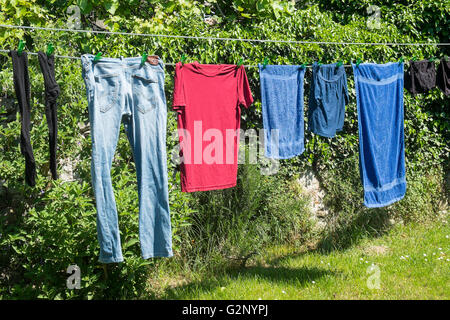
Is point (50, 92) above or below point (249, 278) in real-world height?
above

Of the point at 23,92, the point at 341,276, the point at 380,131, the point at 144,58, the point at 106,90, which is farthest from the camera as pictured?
the point at 341,276

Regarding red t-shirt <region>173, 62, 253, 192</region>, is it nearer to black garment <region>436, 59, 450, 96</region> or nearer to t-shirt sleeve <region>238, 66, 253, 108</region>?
t-shirt sleeve <region>238, 66, 253, 108</region>

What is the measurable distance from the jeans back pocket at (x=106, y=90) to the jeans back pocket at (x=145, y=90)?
0.49 ft

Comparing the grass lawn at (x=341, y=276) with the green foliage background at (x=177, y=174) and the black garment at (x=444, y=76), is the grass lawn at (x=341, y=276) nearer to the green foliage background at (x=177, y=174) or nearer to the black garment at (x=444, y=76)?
the green foliage background at (x=177, y=174)

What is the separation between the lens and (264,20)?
494 cm

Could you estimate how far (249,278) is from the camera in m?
4.05

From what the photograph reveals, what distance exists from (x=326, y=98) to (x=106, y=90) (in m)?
1.89

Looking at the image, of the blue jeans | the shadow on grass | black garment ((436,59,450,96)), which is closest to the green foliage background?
the shadow on grass

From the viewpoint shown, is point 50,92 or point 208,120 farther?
point 208,120

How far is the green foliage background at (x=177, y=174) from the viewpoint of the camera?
349cm

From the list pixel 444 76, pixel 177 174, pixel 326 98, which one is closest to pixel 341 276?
pixel 326 98

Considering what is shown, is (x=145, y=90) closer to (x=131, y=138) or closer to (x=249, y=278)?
(x=131, y=138)

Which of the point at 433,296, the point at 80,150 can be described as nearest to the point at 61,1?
the point at 80,150
